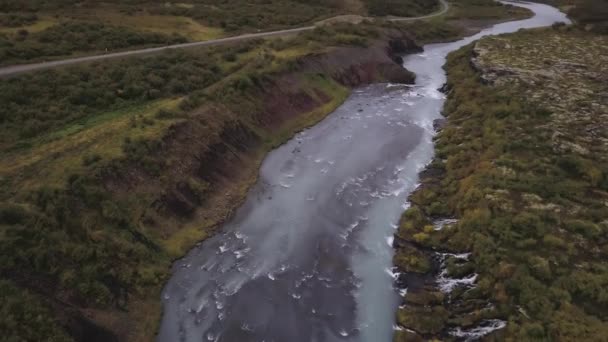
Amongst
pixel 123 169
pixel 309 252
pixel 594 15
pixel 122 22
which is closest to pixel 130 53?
pixel 122 22

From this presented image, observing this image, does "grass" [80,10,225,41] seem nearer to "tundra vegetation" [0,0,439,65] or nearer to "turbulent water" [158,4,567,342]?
"tundra vegetation" [0,0,439,65]

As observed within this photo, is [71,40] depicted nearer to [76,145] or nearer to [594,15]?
[76,145]

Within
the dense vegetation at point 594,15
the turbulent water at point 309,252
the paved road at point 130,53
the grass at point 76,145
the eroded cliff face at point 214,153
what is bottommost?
the turbulent water at point 309,252

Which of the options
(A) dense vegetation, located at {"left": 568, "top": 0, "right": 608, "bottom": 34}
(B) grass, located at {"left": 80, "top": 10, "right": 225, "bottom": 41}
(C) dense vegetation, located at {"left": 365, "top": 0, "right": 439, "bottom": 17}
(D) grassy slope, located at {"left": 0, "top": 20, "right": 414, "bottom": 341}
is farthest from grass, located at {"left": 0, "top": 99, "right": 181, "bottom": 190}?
(A) dense vegetation, located at {"left": 568, "top": 0, "right": 608, "bottom": 34}

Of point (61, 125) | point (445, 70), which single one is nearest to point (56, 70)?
point (61, 125)

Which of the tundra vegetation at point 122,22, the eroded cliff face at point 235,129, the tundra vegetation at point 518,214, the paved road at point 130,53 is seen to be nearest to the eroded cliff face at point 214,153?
the eroded cliff face at point 235,129

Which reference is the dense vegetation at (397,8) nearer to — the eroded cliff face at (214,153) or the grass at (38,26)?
the eroded cliff face at (214,153)

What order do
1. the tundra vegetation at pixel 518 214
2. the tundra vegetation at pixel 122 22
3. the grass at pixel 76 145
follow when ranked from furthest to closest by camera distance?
the tundra vegetation at pixel 122 22
the grass at pixel 76 145
the tundra vegetation at pixel 518 214
